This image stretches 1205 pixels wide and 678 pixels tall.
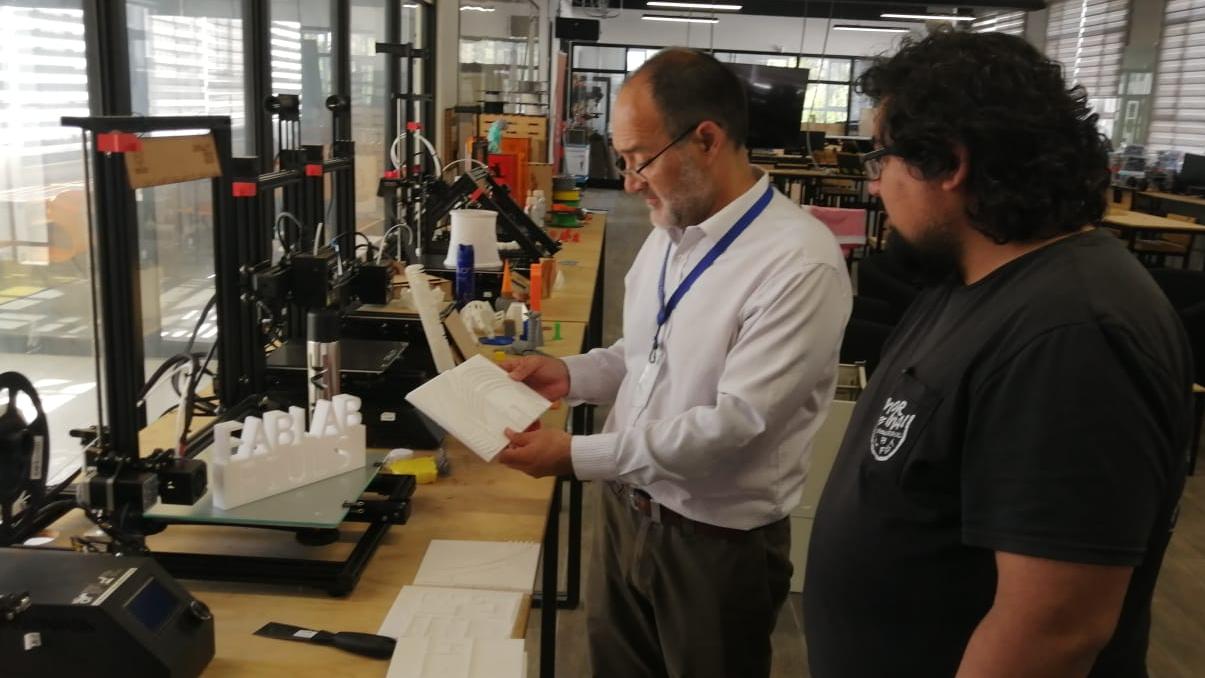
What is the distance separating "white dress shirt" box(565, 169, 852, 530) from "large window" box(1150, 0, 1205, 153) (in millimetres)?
9607

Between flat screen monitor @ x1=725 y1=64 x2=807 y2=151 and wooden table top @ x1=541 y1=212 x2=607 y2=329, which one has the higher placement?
flat screen monitor @ x1=725 y1=64 x2=807 y2=151

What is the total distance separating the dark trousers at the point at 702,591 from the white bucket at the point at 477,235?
1635 millimetres

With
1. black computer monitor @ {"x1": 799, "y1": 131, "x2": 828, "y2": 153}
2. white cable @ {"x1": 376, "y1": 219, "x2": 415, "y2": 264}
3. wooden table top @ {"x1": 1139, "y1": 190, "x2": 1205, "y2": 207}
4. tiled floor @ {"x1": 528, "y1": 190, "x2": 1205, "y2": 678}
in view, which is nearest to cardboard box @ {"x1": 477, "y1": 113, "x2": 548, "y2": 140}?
white cable @ {"x1": 376, "y1": 219, "x2": 415, "y2": 264}

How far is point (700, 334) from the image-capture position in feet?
5.26

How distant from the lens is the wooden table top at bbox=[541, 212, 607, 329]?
10.6 ft

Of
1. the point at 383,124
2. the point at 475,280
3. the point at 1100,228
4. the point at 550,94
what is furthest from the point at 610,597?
the point at 550,94

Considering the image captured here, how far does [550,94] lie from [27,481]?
387 inches

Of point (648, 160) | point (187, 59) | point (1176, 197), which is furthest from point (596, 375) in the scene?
point (1176, 197)

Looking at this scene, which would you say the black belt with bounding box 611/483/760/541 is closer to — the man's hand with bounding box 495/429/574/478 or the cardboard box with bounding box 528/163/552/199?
the man's hand with bounding box 495/429/574/478

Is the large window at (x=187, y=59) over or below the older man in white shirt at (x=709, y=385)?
over

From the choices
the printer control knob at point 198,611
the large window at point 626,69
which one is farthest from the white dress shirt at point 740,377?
the large window at point 626,69

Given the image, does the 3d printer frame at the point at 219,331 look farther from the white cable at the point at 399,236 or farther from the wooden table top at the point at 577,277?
the wooden table top at the point at 577,277

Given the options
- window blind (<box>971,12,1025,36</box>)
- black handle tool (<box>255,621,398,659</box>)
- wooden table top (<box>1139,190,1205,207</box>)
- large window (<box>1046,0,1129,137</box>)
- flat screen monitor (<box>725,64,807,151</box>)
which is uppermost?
window blind (<box>971,12,1025,36</box>)

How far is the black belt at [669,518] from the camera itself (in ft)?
5.36
